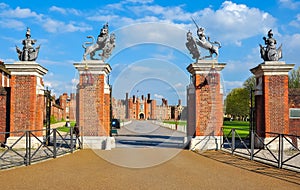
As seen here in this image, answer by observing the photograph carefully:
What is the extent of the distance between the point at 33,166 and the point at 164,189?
4.48m

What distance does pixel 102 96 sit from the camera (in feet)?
51.0

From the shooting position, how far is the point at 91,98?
1552 centimetres

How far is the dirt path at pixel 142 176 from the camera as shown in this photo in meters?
7.45

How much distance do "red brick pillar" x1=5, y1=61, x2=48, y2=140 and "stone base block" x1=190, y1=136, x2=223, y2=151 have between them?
656cm

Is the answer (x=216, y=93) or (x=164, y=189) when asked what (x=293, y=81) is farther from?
(x=164, y=189)

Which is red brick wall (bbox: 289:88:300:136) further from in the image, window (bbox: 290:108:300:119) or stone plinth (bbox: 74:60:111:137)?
stone plinth (bbox: 74:60:111:137)

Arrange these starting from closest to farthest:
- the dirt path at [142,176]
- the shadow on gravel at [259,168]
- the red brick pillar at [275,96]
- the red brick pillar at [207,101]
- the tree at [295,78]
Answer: the dirt path at [142,176]
the shadow on gravel at [259,168]
the red brick pillar at [275,96]
the red brick pillar at [207,101]
the tree at [295,78]

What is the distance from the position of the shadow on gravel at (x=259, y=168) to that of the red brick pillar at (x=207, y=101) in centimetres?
220

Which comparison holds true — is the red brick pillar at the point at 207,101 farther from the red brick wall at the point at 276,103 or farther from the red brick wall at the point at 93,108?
the red brick wall at the point at 93,108

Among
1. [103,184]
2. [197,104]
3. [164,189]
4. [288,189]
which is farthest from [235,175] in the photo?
[197,104]

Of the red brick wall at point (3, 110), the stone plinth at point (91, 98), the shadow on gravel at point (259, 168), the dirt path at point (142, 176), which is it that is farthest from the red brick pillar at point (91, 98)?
the shadow on gravel at point (259, 168)

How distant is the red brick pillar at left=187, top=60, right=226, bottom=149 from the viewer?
15172mm

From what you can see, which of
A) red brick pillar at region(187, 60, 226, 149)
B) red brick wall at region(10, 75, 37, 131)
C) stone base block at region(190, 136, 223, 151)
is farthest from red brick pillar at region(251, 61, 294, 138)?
red brick wall at region(10, 75, 37, 131)

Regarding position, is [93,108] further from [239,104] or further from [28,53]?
[239,104]
